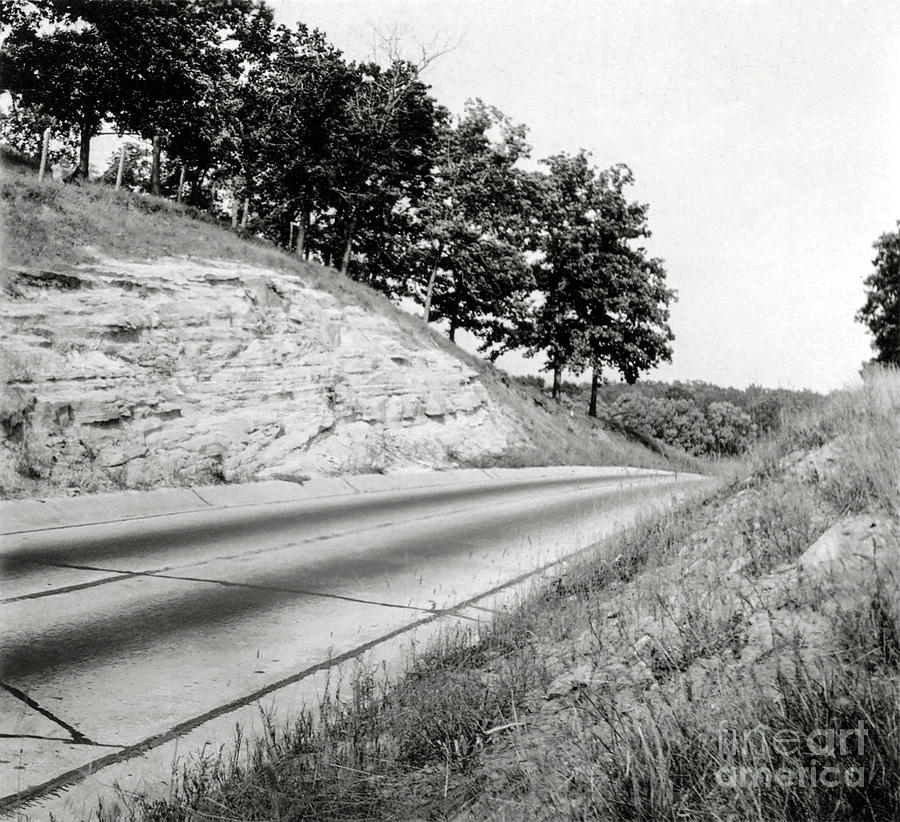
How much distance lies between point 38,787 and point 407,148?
136 ft

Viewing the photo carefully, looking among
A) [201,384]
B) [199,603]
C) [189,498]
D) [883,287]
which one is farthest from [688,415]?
[199,603]

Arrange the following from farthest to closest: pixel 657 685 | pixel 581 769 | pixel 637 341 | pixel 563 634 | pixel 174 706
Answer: pixel 637 341, pixel 563 634, pixel 174 706, pixel 657 685, pixel 581 769

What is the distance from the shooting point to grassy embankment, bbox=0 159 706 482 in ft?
59.7

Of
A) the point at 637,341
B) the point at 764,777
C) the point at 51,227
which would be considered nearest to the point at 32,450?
the point at 51,227

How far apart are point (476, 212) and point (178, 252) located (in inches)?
800

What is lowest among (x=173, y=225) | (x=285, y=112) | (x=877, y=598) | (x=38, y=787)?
(x=38, y=787)

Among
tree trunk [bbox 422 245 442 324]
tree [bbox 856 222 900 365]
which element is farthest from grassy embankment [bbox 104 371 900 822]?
tree [bbox 856 222 900 365]

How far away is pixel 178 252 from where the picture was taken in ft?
70.2

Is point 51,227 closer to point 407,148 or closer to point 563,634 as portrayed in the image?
point 563,634

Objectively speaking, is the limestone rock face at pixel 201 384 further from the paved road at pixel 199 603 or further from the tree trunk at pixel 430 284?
the tree trunk at pixel 430 284

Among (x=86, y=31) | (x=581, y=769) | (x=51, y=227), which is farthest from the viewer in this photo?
(x=86, y=31)

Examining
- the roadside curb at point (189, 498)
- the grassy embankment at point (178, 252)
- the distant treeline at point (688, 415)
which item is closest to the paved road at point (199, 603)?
the roadside curb at point (189, 498)

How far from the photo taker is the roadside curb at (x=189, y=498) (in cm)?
1056

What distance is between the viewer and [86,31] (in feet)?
113
